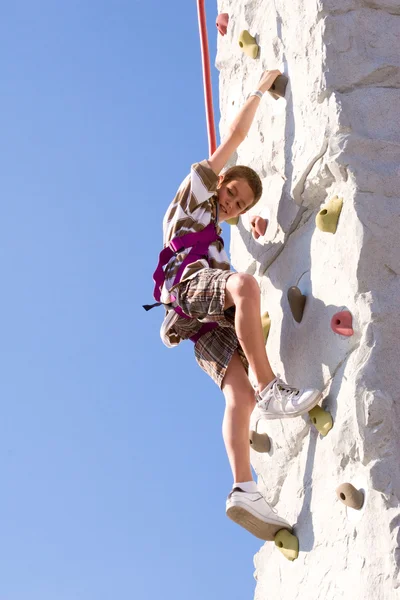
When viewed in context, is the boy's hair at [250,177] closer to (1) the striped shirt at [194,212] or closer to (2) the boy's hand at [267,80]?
(1) the striped shirt at [194,212]

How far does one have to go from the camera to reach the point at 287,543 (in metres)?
3.25

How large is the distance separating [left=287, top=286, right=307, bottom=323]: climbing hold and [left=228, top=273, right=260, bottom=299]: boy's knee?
0.22m

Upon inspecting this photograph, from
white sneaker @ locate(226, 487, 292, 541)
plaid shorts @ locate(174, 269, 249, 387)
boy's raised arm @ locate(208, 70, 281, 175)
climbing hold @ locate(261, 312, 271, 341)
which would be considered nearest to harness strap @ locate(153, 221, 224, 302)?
plaid shorts @ locate(174, 269, 249, 387)

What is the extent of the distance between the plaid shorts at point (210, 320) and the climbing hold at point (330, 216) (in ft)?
1.14

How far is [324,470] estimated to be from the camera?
320cm

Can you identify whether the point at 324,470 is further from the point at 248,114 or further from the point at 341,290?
the point at 248,114

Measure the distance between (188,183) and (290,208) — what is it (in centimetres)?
38

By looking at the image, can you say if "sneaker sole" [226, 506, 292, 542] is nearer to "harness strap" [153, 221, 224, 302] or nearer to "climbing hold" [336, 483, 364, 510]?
"climbing hold" [336, 483, 364, 510]

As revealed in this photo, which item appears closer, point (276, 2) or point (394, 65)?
point (394, 65)

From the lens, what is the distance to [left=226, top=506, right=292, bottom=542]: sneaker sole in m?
3.19

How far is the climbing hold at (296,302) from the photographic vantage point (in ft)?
11.3

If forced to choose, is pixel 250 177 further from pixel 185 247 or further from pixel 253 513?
pixel 253 513

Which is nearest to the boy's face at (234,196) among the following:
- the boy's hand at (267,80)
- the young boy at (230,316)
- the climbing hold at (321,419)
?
the young boy at (230,316)

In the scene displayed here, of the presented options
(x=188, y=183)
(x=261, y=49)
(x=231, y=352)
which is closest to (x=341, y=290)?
(x=231, y=352)
